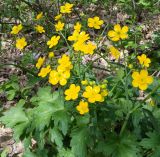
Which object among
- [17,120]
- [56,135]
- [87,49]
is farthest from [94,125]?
[17,120]

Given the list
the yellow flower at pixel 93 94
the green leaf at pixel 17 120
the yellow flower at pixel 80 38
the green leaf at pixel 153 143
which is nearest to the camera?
the yellow flower at pixel 93 94

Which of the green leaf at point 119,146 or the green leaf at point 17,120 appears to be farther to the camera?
the green leaf at point 17,120

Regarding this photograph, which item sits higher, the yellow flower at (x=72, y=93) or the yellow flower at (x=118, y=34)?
the yellow flower at (x=118, y=34)

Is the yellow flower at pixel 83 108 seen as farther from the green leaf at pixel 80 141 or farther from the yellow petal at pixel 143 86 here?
the yellow petal at pixel 143 86

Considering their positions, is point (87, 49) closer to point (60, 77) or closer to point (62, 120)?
point (60, 77)

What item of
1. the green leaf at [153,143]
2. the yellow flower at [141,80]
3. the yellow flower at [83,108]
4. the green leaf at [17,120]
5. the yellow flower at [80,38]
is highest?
the yellow flower at [80,38]

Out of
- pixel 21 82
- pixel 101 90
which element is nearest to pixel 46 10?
pixel 21 82

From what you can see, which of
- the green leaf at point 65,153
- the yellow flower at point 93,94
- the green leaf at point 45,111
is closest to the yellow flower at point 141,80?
the yellow flower at point 93,94

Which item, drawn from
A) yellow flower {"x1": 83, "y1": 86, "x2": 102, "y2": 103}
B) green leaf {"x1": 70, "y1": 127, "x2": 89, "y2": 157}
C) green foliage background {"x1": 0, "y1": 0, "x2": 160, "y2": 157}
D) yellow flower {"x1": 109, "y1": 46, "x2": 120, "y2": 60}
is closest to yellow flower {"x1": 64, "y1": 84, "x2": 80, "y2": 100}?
yellow flower {"x1": 83, "y1": 86, "x2": 102, "y2": 103}

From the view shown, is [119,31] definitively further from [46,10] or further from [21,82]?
[46,10]
